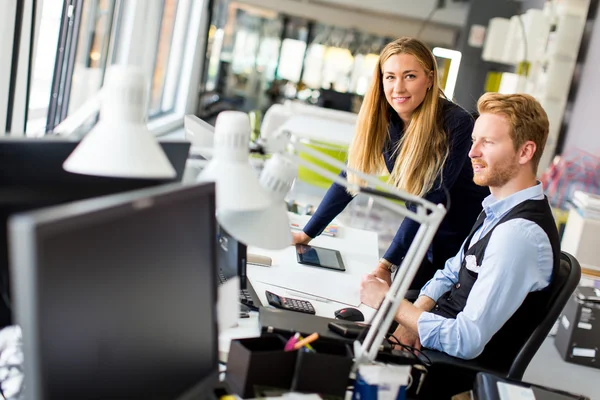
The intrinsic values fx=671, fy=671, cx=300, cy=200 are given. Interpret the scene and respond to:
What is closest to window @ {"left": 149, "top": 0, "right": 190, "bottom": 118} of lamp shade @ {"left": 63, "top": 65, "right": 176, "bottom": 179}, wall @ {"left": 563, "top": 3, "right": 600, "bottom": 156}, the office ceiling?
the office ceiling

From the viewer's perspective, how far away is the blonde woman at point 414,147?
2518 millimetres

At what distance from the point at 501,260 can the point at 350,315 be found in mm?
469

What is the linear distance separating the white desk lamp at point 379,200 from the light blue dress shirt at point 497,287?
16.7 inches

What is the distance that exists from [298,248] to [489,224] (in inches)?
33.3

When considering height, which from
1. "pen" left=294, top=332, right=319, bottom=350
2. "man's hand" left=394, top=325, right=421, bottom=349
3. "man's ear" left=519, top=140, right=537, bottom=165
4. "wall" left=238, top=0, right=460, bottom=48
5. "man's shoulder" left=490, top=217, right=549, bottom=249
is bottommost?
"man's hand" left=394, top=325, right=421, bottom=349

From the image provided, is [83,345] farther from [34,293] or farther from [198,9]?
[198,9]

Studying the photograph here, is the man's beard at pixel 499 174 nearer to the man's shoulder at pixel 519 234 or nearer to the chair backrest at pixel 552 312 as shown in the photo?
the man's shoulder at pixel 519 234

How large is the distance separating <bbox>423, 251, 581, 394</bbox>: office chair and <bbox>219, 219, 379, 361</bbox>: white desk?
11.3 inches

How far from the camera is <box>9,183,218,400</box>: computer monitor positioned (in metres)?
0.82

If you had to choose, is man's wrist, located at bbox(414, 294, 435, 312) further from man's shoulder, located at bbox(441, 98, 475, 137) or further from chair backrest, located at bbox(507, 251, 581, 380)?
man's shoulder, located at bbox(441, 98, 475, 137)

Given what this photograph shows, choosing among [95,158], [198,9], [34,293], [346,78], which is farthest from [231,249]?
[346,78]

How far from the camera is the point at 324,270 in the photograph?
2557 mm

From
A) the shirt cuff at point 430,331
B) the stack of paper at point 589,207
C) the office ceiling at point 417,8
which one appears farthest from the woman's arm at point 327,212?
the office ceiling at point 417,8

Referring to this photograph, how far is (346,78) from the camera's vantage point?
453 inches
